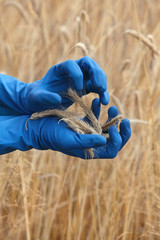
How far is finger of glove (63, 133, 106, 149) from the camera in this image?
638mm

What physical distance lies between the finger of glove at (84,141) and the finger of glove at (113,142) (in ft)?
0.10

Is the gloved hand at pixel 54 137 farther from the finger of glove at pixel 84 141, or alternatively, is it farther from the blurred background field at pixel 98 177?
the blurred background field at pixel 98 177

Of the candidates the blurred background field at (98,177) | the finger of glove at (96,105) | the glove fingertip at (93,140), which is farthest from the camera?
the blurred background field at (98,177)

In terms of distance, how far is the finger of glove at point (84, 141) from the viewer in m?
0.64

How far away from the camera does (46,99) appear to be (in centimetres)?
70

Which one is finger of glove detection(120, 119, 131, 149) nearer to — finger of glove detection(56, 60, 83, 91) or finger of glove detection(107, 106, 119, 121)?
finger of glove detection(107, 106, 119, 121)

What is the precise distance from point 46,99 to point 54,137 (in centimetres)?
9

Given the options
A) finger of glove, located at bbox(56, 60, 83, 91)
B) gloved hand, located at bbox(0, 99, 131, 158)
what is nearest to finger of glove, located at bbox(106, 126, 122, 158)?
gloved hand, located at bbox(0, 99, 131, 158)

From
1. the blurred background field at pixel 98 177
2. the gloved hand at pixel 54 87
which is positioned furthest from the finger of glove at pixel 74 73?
the blurred background field at pixel 98 177

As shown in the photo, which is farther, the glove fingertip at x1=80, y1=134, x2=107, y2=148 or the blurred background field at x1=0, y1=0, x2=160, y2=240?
the blurred background field at x1=0, y1=0, x2=160, y2=240

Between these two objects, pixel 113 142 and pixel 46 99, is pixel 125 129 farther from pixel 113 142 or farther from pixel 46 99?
pixel 46 99

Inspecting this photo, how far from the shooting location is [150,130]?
3.50 feet

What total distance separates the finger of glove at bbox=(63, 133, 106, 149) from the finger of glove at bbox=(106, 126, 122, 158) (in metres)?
0.03

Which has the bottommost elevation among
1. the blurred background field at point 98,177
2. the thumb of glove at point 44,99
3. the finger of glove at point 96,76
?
the blurred background field at point 98,177
